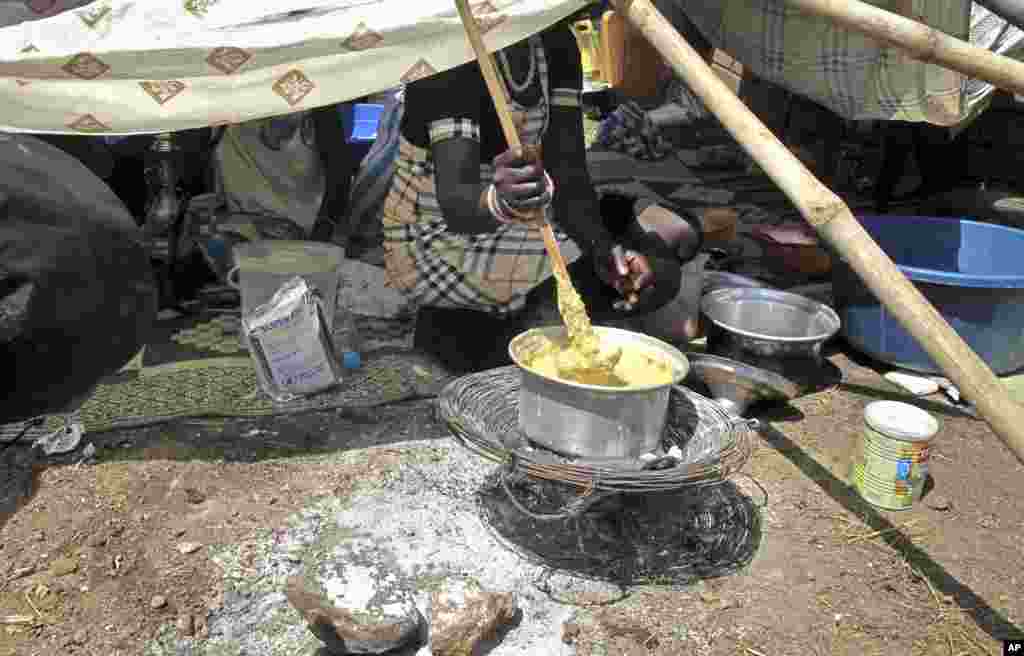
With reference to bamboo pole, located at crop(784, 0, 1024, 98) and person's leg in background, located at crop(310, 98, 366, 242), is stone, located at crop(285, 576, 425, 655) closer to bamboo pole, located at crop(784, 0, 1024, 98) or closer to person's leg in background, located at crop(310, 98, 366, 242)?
bamboo pole, located at crop(784, 0, 1024, 98)

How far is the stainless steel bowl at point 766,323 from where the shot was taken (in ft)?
9.55

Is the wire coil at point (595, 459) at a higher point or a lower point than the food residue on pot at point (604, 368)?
lower

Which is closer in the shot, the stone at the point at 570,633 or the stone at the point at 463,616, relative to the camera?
the stone at the point at 463,616

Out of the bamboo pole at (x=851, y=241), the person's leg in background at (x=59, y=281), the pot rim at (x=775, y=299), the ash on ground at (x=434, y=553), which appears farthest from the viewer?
the pot rim at (x=775, y=299)

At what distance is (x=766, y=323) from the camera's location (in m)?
3.21

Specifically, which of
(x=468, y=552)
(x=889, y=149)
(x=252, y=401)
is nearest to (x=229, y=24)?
(x=252, y=401)

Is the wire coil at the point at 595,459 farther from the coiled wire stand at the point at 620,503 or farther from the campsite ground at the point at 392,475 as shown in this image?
the campsite ground at the point at 392,475

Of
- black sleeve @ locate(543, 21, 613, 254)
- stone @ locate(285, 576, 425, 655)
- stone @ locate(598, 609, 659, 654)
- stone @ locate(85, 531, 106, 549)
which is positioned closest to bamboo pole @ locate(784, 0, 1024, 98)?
black sleeve @ locate(543, 21, 613, 254)

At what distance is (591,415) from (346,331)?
1.69 m

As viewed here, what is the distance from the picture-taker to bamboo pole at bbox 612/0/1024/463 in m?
1.71

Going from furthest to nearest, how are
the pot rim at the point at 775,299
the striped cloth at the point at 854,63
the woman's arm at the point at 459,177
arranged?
the pot rim at the point at 775,299
the striped cloth at the point at 854,63
the woman's arm at the point at 459,177

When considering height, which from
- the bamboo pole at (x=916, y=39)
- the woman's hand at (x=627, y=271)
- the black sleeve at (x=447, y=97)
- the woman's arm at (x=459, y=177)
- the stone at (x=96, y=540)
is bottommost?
the stone at (x=96, y=540)

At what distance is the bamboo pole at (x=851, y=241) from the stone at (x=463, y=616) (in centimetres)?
106

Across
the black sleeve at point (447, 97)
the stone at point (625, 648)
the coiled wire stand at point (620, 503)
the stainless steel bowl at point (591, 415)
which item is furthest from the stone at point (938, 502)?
the black sleeve at point (447, 97)
